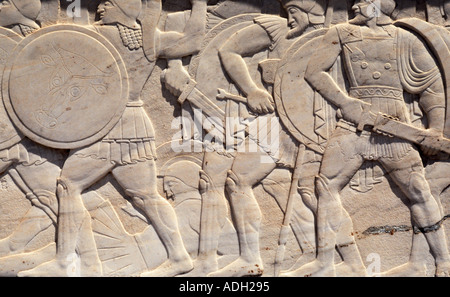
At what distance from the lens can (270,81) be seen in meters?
6.48

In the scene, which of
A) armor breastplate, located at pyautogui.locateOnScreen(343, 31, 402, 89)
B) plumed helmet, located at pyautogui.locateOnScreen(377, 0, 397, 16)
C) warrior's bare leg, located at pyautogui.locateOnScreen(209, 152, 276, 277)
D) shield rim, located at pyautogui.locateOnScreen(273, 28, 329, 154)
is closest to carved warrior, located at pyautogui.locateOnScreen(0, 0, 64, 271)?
warrior's bare leg, located at pyautogui.locateOnScreen(209, 152, 276, 277)

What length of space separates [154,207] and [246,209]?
0.67 meters

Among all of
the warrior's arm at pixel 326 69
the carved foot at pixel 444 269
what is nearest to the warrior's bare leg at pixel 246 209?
the warrior's arm at pixel 326 69

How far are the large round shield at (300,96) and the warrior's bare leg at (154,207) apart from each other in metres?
1.05

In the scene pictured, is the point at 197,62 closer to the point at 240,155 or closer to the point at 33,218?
the point at 240,155

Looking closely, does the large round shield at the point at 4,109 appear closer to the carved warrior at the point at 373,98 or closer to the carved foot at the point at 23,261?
the carved foot at the point at 23,261

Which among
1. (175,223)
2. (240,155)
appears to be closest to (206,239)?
(175,223)

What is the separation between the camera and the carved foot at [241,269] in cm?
650

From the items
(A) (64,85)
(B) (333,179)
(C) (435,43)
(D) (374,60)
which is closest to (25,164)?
(A) (64,85)

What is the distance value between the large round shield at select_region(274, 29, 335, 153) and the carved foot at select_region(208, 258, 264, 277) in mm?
957

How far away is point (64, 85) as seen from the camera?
6.40 m

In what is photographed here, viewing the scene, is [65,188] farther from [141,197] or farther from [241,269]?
[241,269]

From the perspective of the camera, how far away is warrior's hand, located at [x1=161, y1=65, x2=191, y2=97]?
6.41m
